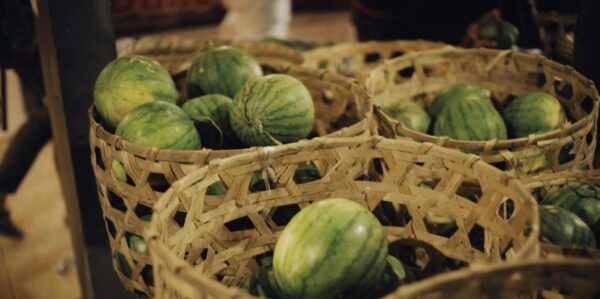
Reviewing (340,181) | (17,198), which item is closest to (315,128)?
(340,181)

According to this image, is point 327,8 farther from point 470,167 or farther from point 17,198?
point 470,167

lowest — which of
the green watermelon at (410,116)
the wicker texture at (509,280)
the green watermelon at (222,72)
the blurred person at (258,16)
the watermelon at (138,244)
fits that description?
the blurred person at (258,16)

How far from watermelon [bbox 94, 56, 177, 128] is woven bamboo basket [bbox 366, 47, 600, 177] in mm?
604

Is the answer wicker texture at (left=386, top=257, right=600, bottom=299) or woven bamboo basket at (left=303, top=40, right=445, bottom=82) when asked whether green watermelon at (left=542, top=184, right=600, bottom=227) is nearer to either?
wicker texture at (left=386, top=257, right=600, bottom=299)

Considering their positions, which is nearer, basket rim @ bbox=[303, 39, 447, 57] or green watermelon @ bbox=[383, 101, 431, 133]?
green watermelon @ bbox=[383, 101, 431, 133]

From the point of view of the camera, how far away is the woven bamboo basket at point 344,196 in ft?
3.61

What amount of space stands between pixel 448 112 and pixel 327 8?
6.80m

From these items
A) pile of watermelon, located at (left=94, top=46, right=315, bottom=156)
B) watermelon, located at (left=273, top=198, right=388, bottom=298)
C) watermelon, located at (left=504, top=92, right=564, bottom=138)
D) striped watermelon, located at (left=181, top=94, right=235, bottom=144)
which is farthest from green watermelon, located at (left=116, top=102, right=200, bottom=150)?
watermelon, located at (left=504, top=92, right=564, bottom=138)

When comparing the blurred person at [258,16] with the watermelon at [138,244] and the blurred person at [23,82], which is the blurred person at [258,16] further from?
the watermelon at [138,244]

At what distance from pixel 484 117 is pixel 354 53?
2.76 ft

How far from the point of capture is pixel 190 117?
1569 mm

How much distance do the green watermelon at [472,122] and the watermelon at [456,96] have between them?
0.05m

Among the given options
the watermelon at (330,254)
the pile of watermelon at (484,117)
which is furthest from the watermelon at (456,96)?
the watermelon at (330,254)

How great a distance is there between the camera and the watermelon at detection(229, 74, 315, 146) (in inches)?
57.4
